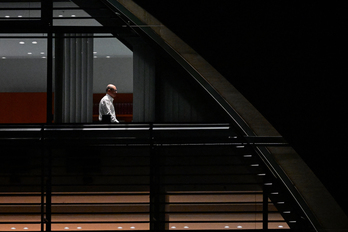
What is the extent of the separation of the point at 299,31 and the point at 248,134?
170 cm

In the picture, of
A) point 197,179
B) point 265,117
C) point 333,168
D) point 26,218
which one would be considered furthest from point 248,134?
point 26,218

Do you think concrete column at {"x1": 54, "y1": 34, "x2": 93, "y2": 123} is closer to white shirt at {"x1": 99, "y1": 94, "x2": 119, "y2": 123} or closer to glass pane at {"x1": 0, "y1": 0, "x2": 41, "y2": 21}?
white shirt at {"x1": 99, "y1": 94, "x2": 119, "y2": 123}

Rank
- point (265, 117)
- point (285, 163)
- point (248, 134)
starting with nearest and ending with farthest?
point (285, 163) → point (248, 134) → point (265, 117)

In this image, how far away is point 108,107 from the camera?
16.8ft

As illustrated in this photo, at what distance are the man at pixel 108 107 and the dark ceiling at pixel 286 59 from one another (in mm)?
1302

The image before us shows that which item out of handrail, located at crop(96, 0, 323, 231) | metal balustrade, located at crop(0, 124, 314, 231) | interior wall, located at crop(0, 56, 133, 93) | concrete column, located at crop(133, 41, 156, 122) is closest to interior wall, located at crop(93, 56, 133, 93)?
interior wall, located at crop(0, 56, 133, 93)

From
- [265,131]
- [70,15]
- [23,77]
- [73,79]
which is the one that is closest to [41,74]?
[23,77]

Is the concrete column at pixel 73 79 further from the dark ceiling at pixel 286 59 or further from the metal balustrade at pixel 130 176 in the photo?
the dark ceiling at pixel 286 59

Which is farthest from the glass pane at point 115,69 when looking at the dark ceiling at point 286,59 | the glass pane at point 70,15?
the dark ceiling at point 286,59

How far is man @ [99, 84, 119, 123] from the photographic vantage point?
5101 millimetres

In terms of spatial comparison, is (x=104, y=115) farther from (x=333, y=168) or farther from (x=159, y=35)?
(x=333, y=168)

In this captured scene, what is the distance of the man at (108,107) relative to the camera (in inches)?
201

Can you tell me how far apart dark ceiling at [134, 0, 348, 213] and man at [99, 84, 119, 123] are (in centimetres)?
130

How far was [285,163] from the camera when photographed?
442 cm
